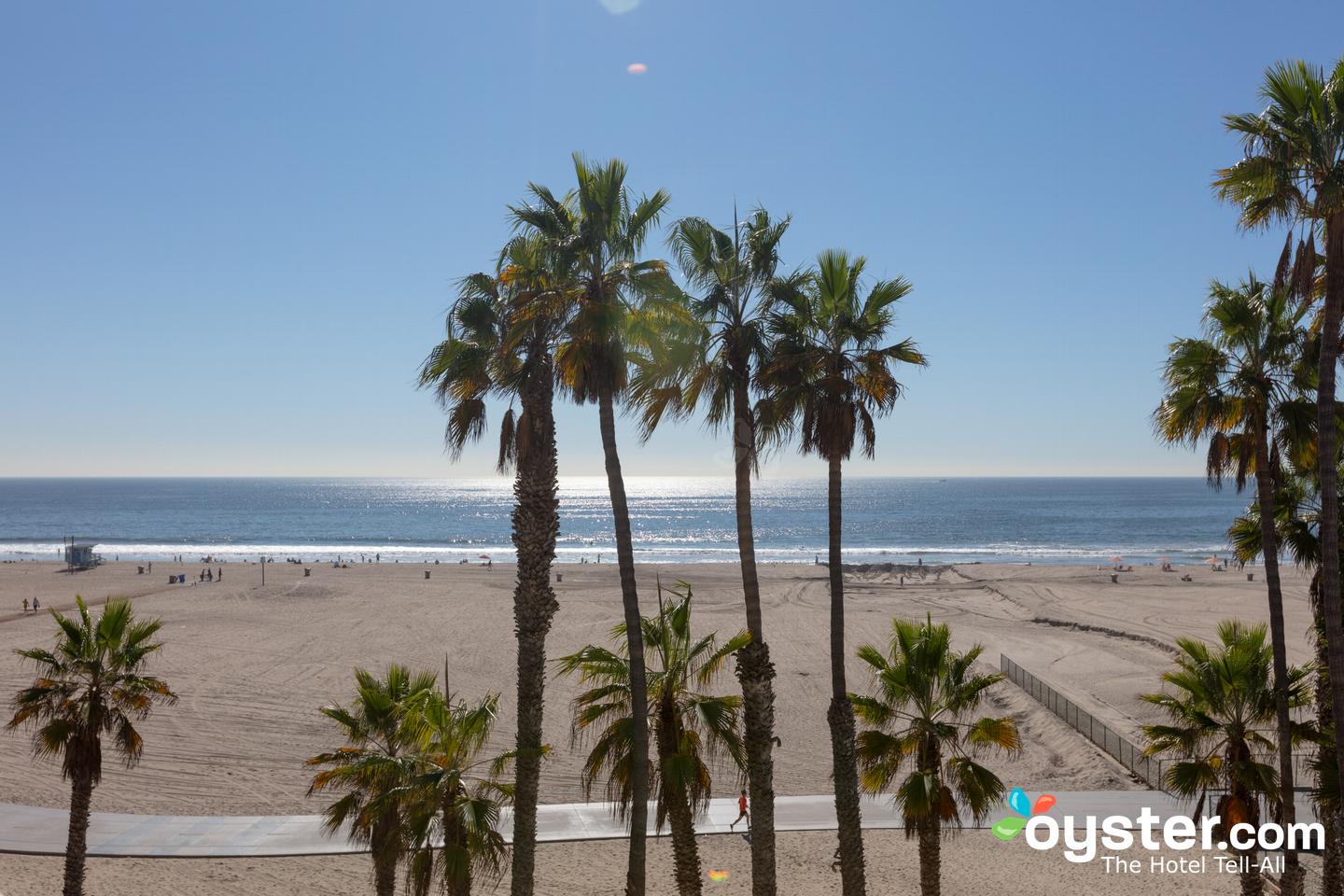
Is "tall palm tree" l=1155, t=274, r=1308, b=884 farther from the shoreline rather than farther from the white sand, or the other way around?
the shoreline

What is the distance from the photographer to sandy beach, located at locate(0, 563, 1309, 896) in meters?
17.0

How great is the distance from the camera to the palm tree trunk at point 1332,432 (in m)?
9.27

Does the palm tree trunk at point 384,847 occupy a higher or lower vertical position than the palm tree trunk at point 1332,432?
lower

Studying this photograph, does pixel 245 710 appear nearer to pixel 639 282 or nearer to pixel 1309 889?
pixel 639 282

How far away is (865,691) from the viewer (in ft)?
92.4

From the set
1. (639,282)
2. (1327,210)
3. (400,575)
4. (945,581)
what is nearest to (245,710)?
(639,282)

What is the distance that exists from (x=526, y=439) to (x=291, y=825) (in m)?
11.9

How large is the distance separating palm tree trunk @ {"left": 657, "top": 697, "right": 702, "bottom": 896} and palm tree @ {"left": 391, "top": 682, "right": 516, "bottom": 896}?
6.61ft

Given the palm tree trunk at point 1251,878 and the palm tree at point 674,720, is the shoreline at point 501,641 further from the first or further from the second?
the palm tree at point 674,720

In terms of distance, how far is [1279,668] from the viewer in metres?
11.5

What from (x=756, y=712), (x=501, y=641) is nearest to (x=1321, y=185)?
(x=756, y=712)
